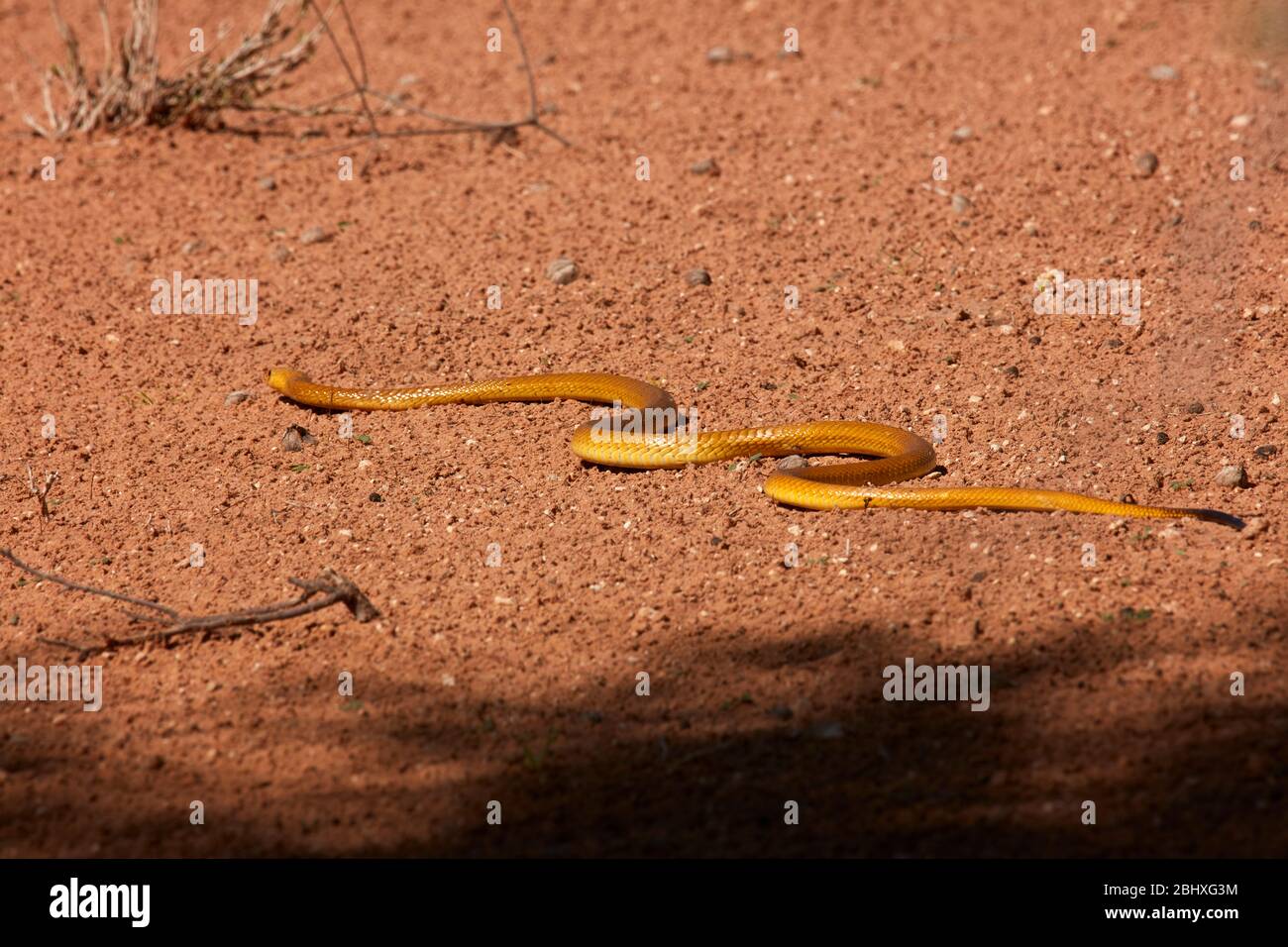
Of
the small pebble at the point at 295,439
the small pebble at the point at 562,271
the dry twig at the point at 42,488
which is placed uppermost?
the small pebble at the point at 562,271

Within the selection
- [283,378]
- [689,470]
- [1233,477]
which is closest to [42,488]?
[283,378]

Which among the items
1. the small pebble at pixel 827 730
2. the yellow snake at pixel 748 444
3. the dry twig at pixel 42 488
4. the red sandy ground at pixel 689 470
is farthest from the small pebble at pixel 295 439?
the small pebble at pixel 827 730

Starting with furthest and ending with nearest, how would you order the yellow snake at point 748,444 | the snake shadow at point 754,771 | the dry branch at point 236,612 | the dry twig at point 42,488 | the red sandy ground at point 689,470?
the dry twig at point 42,488 → the yellow snake at point 748,444 → the dry branch at point 236,612 → the red sandy ground at point 689,470 → the snake shadow at point 754,771

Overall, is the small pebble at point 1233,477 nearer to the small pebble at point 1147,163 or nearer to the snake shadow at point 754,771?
the snake shadow at point 754,771

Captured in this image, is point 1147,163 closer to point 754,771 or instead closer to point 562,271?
point 562,271

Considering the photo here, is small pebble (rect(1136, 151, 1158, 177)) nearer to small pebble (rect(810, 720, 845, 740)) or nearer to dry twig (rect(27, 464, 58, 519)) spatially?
small pebble (rect(810, 720, 845, 740))

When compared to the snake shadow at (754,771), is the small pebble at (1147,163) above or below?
above

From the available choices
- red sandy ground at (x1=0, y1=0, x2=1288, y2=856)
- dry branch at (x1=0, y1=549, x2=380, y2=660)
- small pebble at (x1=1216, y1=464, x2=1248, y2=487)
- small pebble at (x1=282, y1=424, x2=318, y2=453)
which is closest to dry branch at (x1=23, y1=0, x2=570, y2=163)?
red sandy ground at (x1=0, y1=0, x2=1288, y2=856)

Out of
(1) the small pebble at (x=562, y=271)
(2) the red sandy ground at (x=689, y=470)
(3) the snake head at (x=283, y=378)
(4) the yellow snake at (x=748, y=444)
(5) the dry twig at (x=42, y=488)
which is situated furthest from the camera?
(1) the small pebble at (x=562, y=271)
